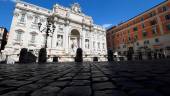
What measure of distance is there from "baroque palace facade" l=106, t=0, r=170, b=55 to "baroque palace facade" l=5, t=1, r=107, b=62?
8.73m

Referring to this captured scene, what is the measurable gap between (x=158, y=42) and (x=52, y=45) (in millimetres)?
29084

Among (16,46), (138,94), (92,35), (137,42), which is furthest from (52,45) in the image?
(138,94)

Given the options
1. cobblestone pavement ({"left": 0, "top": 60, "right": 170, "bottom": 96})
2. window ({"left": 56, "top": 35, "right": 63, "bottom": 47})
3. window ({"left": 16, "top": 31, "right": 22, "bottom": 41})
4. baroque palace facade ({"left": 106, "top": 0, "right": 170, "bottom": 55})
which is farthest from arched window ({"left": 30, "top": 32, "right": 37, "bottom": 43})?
cobblestone pavement ({"left": 0, "top": 60, "right": 170, "bottom": 96})

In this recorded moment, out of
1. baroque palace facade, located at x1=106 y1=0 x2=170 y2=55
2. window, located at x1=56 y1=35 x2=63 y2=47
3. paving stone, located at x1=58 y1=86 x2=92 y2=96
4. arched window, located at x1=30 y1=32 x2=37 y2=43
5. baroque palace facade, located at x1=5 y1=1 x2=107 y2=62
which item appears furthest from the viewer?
window, located at x1=56 y1=35 x2=63 y2=47

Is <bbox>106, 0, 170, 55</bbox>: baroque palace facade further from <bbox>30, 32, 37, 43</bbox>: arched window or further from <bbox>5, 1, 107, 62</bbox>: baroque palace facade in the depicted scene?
<bbox>30, 32, 37, 43</bbox>: arched window

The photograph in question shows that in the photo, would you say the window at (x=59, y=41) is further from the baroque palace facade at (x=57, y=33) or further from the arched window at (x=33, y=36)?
the arched window at (x=33, y=36)

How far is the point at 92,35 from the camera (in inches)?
1652

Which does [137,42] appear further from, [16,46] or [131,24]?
[16,46]

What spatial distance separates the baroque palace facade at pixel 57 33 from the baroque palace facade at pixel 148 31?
28.6 ft

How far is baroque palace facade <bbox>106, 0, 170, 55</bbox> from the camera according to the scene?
2975 cm

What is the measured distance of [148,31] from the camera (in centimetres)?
3394

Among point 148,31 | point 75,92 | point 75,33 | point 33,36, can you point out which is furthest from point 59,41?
point 75,92

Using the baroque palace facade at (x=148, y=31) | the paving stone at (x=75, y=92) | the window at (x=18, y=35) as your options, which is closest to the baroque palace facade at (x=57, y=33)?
the window at (x=18, y=35)

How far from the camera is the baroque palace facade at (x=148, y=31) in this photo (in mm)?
29750
